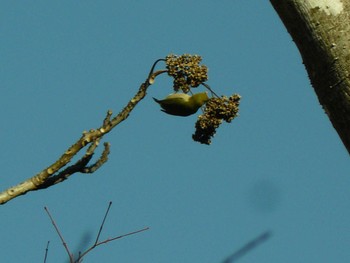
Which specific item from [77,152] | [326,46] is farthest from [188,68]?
[326,46]

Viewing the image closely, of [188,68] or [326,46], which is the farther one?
[188,68]

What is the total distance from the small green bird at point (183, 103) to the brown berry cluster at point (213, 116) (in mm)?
46

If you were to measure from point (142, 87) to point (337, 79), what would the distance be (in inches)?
32.9

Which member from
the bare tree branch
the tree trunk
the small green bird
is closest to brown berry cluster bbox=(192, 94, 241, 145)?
the small green bird

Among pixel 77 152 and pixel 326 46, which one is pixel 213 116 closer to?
pixel 77 152

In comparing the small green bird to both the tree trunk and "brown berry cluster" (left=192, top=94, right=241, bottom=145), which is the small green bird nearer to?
"brown berry cluster" (left=192, top=94, right=241, bottom=145)

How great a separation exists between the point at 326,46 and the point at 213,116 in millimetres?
919

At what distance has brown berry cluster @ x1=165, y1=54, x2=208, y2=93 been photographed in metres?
2.93

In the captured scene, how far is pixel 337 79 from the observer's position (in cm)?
216

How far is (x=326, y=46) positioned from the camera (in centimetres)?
217

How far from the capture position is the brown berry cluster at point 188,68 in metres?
2.93

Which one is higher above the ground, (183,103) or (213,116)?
(183,103)

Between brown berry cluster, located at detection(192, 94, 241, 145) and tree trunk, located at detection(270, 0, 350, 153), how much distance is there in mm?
729

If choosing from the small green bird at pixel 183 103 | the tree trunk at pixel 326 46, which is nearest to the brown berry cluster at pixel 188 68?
the small green bird at pixel 183 103
